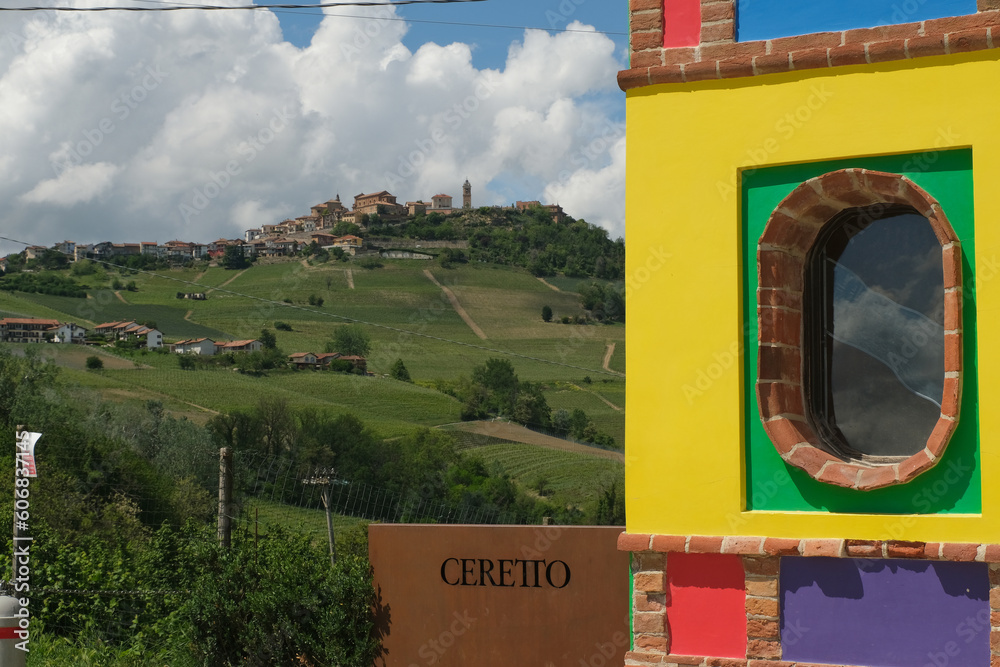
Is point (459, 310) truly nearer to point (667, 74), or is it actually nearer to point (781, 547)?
point (667, 74)

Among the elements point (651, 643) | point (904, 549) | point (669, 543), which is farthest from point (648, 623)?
point (904, 549)

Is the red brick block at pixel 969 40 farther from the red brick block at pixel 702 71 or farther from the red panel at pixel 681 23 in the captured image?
the red panel at pixel 681 23

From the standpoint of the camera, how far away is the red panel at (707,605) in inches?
183

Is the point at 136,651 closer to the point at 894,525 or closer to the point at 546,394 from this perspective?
the point at 894,525

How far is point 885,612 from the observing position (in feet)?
14.4

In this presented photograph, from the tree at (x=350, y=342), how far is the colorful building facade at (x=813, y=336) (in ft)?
247

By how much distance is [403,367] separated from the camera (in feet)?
257

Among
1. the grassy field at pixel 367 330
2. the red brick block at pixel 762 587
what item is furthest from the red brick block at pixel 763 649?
the grassy field at pixel 367 330

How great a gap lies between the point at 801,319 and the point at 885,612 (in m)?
1.35

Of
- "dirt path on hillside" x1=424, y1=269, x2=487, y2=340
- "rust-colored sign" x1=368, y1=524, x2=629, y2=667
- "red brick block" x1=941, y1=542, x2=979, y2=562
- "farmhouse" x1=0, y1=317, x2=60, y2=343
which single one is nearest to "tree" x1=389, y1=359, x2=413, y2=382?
"dirt path on hillside" x1=424, y1=269, x2=487, y2=340

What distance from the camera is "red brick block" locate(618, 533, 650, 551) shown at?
15.7ft

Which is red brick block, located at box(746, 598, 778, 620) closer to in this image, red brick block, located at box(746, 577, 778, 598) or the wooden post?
red brick block, located at box(746, 577, 778, 598)

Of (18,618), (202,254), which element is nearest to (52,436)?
(18,618)

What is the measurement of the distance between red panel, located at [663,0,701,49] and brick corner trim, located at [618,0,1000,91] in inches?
1.3
